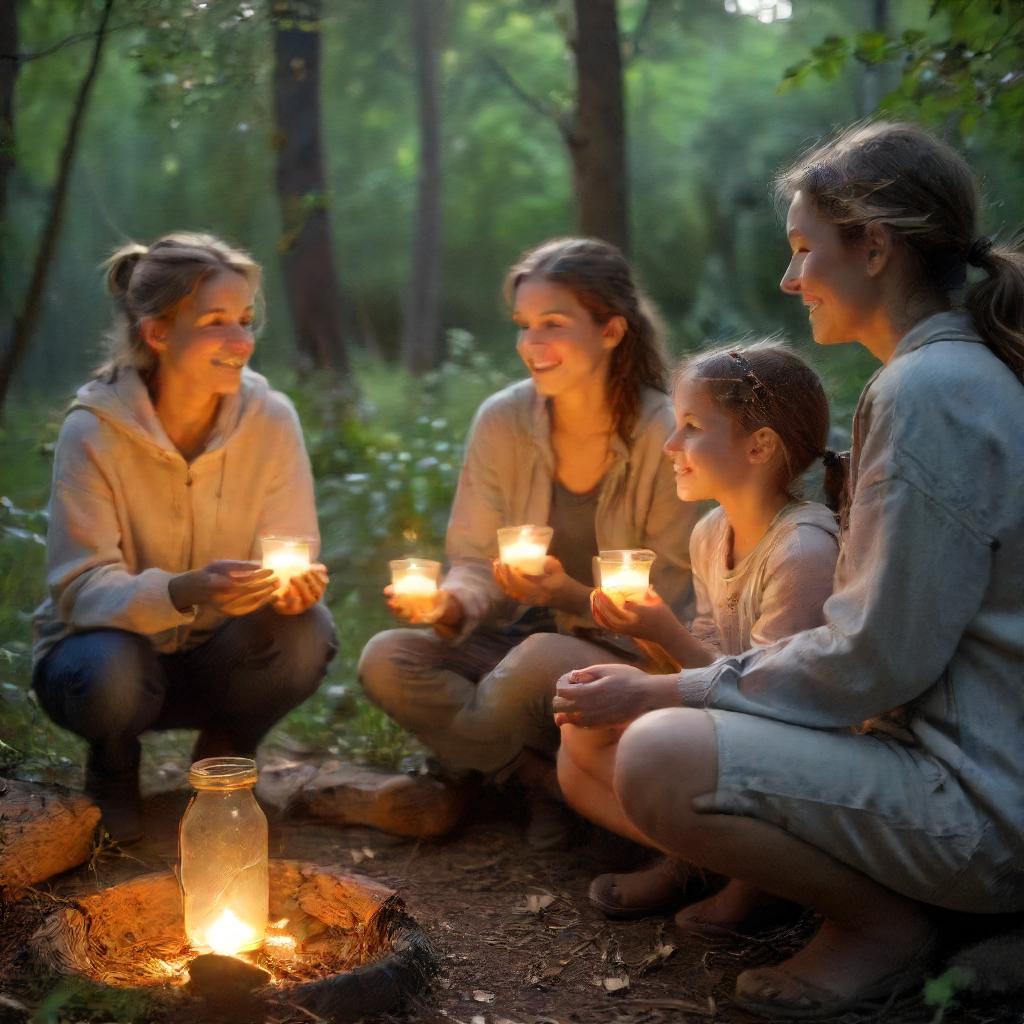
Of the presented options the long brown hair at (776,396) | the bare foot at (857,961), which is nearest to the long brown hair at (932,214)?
the long brown hair at (776,396)

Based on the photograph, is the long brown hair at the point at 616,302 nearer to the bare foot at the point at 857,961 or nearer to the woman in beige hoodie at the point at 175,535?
the woman in beige hoodie at the point at 175,535

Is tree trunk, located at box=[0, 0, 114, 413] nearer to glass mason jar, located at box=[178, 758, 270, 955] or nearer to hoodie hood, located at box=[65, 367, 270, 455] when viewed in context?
hoodie hood, located at box=[65, 367, 270, 455]

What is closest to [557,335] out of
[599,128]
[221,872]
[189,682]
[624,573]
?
[624,573]

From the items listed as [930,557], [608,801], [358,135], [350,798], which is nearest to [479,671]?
[350,798]

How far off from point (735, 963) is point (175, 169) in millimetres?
15047

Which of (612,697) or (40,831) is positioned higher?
(612,697)

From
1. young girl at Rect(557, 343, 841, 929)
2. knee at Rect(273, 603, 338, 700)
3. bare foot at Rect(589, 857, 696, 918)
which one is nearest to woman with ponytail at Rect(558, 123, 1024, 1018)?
young girl at Rect(557, 343, 841, 929)

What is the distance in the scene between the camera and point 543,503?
15.2 feet

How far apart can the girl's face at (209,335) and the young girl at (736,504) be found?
160 cm

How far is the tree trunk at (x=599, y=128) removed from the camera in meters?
6.34

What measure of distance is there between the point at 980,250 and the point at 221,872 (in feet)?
7.94

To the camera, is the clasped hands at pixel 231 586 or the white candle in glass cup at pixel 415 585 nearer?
the clasped hands at pixel 231 586

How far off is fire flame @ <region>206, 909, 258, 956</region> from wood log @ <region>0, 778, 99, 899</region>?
73 centimetres

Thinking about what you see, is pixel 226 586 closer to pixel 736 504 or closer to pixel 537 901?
Answer: pixel 537 901
